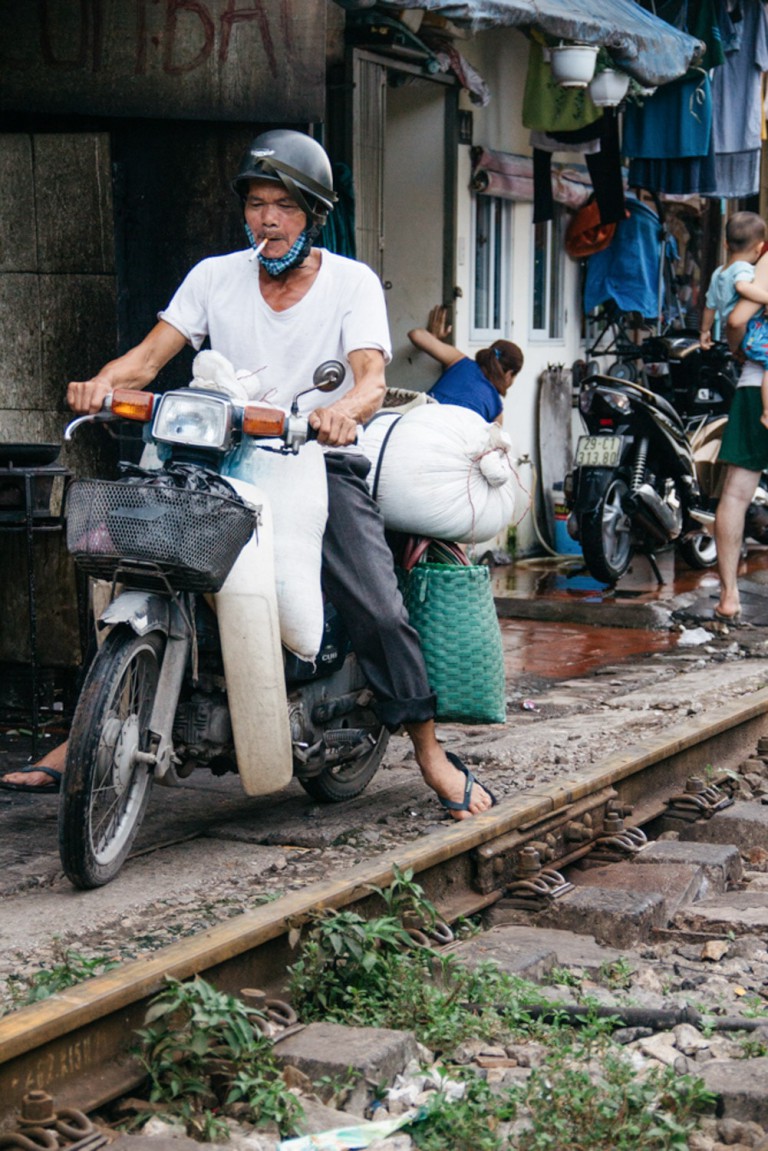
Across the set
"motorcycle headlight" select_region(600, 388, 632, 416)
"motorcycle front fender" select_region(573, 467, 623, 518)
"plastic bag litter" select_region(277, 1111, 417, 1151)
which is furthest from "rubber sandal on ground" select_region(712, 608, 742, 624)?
"plastic bag litter" select_region(277, 1111, 417, 1151)

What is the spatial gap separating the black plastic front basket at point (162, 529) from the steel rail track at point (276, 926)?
86 cm

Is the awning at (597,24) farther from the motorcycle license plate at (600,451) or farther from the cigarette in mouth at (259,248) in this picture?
the cigarette in mouth at (259,248)

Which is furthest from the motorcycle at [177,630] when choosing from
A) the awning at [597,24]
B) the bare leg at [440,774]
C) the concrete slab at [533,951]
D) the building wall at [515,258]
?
the building wall at [515,258]

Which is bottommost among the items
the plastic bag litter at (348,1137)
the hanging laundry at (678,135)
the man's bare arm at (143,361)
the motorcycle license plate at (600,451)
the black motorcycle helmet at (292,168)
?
the plastic bag litter at (348,1137)

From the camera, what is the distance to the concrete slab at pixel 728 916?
4.66 m

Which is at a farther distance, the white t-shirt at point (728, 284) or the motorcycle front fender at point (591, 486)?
the motorcycle front fender at point (591, 486)

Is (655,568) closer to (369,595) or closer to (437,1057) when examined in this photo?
(369,595)

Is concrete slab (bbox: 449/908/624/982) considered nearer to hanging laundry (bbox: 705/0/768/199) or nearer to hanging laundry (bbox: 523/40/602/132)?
hanging laundry (bbox: 523/40/602/132)

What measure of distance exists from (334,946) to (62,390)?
4.00 metres

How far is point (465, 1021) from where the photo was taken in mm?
3762

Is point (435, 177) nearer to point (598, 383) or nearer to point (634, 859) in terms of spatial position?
point (598, 383)

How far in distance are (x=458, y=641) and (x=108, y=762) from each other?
141cm

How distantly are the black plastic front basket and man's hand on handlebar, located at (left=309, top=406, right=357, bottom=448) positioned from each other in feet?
0.93

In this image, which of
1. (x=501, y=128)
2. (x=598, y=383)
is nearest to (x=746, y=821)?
(x=598, y=383)
